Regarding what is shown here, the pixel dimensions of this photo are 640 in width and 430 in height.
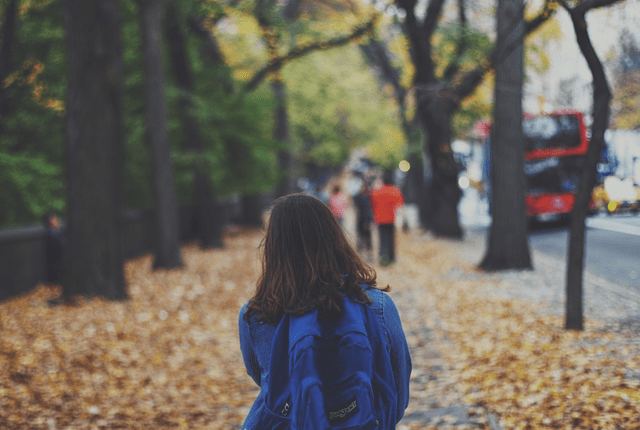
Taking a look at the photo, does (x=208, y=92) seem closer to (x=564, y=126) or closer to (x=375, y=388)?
(x=564, y=126)

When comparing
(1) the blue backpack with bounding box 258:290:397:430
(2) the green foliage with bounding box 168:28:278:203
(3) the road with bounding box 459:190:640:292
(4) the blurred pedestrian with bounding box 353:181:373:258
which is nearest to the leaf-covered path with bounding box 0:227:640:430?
(1) the blue backpack with bounding box 258:290:397:430

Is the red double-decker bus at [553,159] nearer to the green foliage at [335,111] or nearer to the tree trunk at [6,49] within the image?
the tree trunk at [6,49]

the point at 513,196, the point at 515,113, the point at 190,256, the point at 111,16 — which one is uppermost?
the point at 111,16

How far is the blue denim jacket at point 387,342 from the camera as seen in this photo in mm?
2441

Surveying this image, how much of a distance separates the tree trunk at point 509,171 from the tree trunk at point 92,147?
6.85m

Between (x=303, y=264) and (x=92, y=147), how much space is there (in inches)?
369

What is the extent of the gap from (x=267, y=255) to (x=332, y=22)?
67.4 ft

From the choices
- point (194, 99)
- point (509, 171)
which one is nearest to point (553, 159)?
point (509, 171)

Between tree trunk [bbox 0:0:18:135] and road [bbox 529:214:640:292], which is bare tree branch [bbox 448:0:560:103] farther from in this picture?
tree trunk [bbox 0:0:18:135]

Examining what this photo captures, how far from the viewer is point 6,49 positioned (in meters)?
14.0

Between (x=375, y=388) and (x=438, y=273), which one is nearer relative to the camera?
(x=375, y=388)

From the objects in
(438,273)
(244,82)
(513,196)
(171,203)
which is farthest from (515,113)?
(244,82)

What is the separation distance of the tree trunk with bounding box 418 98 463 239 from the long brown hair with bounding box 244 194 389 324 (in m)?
16.9

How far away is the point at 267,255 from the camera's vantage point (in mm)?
2521
